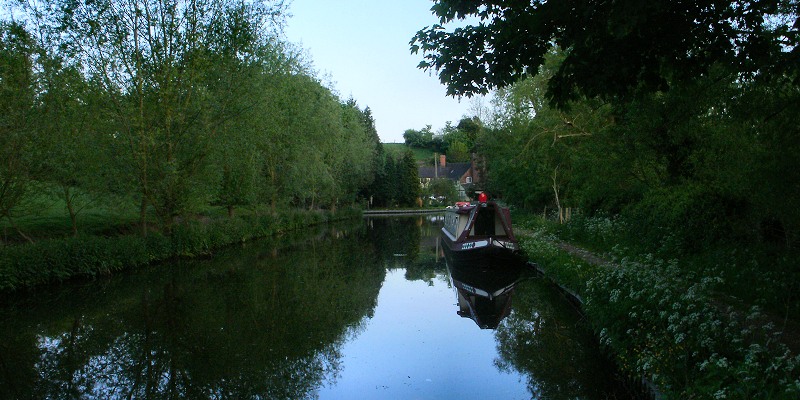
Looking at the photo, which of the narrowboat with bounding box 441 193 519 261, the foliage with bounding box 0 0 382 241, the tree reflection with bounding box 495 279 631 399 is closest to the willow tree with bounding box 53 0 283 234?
the foliage with bounding box 0 0 382 241

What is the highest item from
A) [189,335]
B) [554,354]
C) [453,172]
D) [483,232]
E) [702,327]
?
[453,172]

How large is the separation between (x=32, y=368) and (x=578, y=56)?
757 centimetres

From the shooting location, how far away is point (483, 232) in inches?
763

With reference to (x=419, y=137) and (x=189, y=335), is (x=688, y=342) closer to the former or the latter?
(x=189, y=335)

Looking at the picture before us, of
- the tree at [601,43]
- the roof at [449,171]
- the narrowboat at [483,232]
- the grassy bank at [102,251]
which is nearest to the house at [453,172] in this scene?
the roof at [449,171]

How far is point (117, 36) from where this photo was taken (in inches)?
676

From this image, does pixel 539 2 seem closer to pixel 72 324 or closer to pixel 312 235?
pixel 72 324

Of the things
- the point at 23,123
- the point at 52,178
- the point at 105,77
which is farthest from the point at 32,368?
the point at 105,77

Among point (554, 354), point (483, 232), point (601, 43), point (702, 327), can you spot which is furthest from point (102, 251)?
point (702, 327)

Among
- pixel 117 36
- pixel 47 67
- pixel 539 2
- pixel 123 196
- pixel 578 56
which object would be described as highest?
pixel 117 36

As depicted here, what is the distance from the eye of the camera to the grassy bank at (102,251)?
1259cm

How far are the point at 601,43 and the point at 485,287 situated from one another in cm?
931

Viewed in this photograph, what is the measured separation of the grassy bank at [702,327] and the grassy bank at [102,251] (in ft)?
39.5

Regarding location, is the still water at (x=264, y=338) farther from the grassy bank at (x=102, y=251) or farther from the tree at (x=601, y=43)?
the tree at (x=601, y=43)
